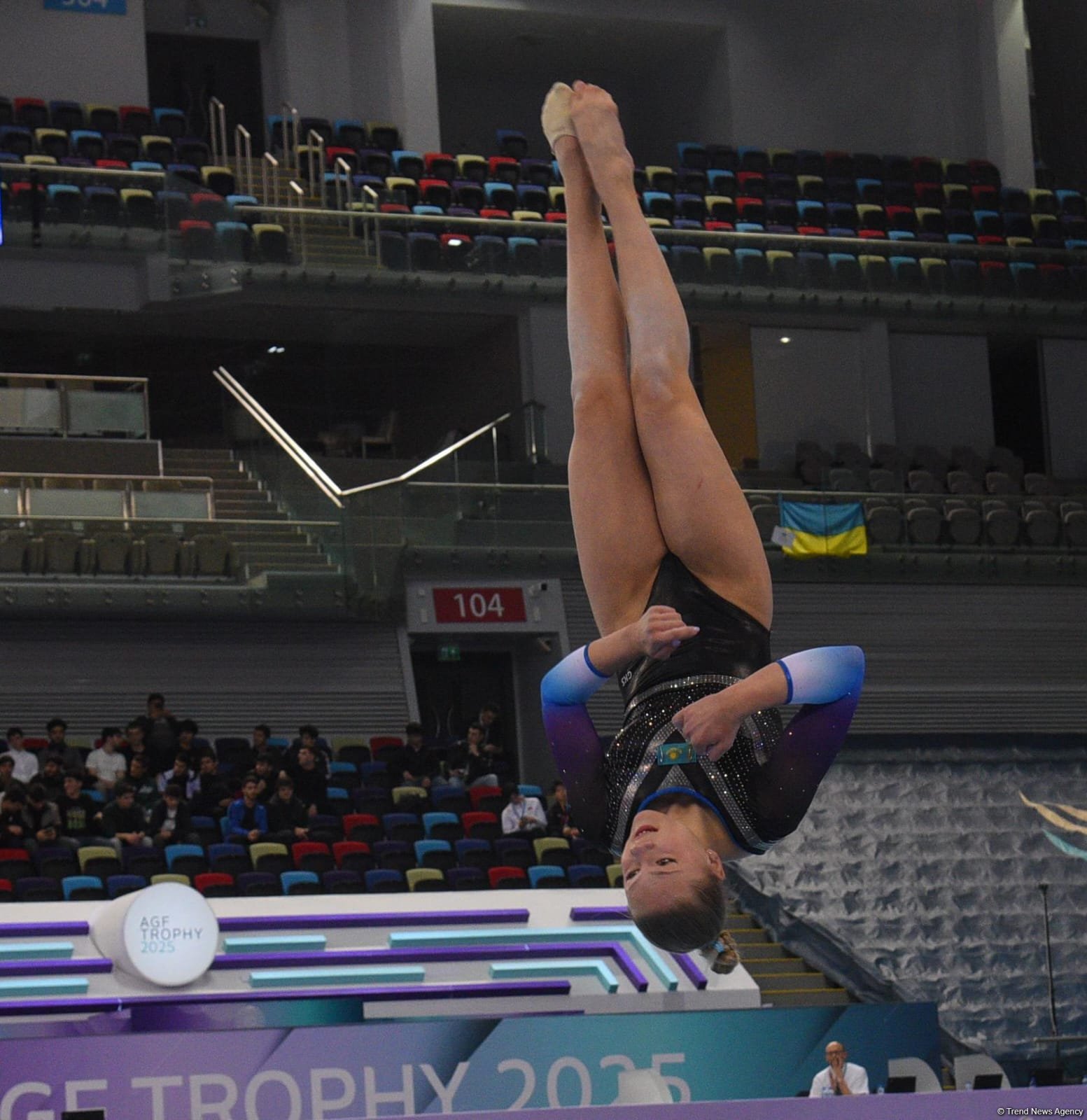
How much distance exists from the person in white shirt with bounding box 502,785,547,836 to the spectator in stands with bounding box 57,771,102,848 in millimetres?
2921

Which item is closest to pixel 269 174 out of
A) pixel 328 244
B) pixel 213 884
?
pixel 328 244

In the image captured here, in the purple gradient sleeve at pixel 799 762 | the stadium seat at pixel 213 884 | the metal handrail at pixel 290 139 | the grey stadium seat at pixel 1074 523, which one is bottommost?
the stadium seat at pixel 213 884

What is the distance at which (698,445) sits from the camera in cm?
521

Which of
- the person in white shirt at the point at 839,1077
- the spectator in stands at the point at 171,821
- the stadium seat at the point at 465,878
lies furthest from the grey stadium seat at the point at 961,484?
the person in white shirt at the point at 839,1077

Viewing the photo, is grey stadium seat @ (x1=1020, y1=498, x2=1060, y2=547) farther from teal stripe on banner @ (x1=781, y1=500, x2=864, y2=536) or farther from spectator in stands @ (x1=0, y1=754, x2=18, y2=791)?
spectator in stands @ (x1=0, y1=754, x2=18, y2=791)

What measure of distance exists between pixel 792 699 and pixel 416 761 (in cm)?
942

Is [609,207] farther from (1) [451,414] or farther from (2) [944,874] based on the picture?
(1) [451,414]

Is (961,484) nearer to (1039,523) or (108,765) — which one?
(1039,523)

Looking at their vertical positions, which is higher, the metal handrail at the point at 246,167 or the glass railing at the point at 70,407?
the metal handrail at the point at 246,167

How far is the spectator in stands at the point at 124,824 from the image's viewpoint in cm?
1195

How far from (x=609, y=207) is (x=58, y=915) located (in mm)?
7346

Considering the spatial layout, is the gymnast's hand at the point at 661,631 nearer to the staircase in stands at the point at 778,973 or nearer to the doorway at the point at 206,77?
the staircase in stands at the point at 778,973

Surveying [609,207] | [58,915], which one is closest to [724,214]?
[58,915]

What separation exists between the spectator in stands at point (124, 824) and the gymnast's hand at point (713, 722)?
794 centimetres
